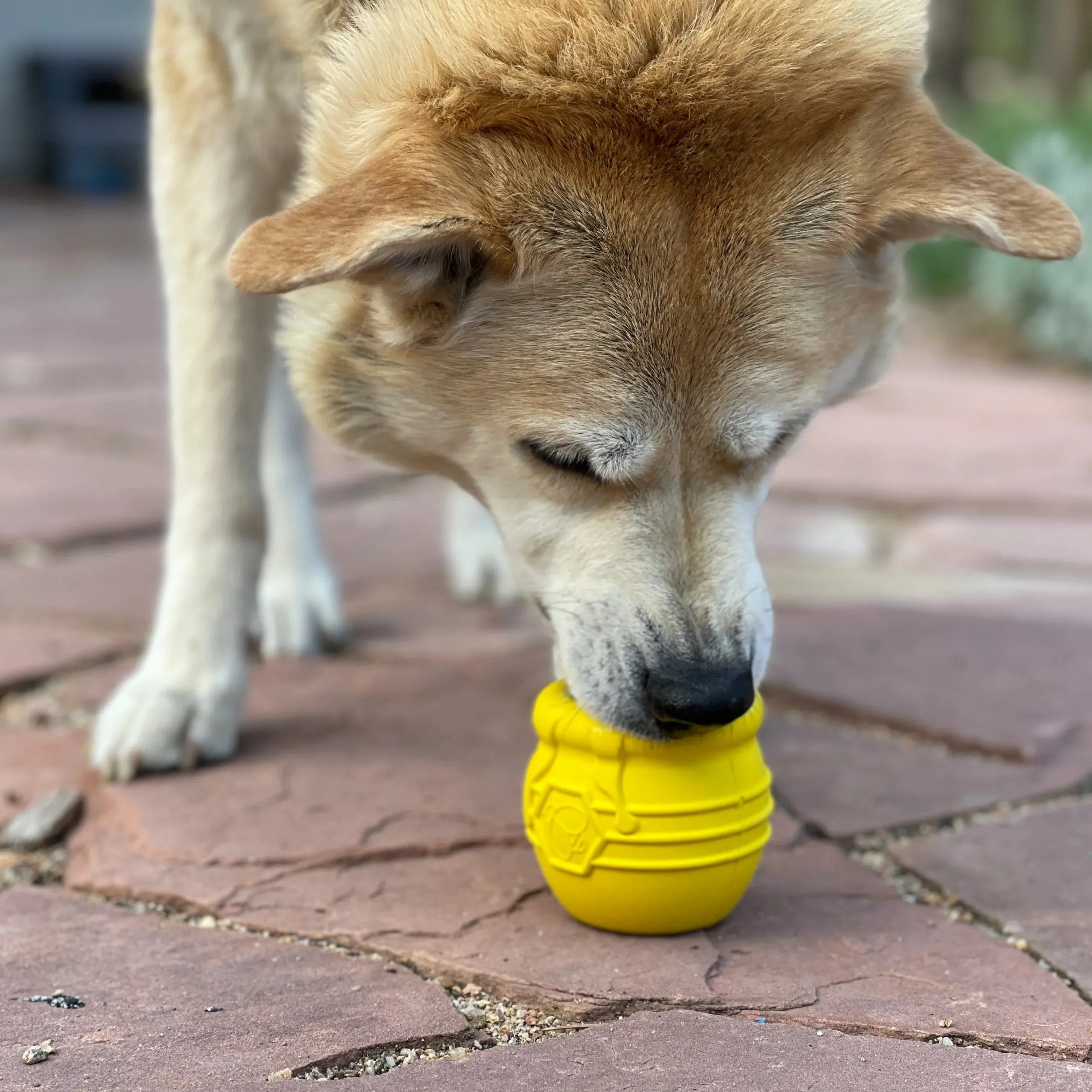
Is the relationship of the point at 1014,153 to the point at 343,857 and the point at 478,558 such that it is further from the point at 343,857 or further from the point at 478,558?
the point at 343,857

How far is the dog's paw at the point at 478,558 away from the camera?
3.47m

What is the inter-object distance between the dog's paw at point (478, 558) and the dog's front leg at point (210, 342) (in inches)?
34.1

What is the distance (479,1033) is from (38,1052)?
0.48m

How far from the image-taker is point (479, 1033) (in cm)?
170

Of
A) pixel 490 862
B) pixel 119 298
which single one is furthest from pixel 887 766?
pixel 119 298

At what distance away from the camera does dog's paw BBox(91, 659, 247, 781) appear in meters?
2.42

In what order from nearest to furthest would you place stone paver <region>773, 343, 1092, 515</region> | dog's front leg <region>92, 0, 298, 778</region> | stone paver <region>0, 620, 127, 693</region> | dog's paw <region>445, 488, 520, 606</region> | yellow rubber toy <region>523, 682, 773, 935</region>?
1. yellow rubber toy <region>523, 682, 773, 935</region>
2. dog's front leg <region>92, 0, 298, 778</region>
3. stone paver <region>0, 620, 127, 693</region>
4. dog's paw <region>445, 488, 520, 606</region>
5. stone paver <region>773, 343, 1092, 515</region>

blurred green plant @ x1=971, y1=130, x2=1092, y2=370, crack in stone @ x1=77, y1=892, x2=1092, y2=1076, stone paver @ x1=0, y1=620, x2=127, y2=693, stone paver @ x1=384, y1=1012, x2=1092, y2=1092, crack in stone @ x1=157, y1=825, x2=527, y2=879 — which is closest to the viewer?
stone paver @ x1=384, y1=1012, x2=1092, y2=1092

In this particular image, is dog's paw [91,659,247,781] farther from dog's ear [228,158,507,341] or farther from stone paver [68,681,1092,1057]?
dog's ear [228,158,507,341]

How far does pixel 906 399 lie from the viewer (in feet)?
20.3

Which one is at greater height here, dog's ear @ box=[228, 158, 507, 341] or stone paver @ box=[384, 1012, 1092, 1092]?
dog's ear @ box=[228, 158, 507, 341]

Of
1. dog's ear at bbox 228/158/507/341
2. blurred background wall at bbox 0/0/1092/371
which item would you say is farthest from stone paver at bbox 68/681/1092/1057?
blurred background wall at bbox 0/0/1092/371

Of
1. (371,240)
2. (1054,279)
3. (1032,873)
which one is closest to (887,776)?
(1032,873)

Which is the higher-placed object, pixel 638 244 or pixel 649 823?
pixel 638 244
